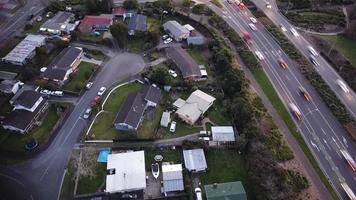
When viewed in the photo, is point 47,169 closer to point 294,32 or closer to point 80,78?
point 80,78

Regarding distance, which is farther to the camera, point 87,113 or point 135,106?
point 87,113

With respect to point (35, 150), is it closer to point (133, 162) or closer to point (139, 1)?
point (133, 162)

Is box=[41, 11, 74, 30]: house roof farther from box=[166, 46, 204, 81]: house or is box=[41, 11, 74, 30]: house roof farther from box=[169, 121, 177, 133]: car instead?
box=[169, 121, 177, 133]: car

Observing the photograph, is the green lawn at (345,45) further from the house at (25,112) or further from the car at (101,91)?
the house at (25,112)

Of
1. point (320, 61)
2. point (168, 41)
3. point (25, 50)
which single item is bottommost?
point (320, 61)

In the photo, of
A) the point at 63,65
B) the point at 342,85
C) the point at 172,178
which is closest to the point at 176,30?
the point at 63,65

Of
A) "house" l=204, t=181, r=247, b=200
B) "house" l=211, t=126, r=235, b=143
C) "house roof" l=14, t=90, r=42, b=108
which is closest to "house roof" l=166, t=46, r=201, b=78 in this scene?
"house" l=211, t=126, r=235, b=143
